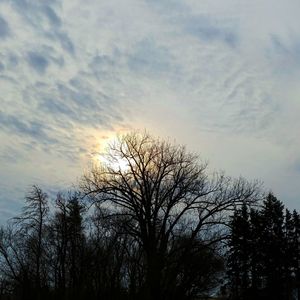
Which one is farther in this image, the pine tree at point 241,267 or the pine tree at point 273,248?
the pine tree at point 241,267

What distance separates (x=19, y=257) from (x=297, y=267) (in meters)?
35.8

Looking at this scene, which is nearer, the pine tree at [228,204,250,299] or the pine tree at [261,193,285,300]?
the pine tree at [261,193,285,300]

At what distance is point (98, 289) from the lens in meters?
36.2

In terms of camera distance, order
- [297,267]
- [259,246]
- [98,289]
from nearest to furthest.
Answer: [98,289], [259,246], [297,267]

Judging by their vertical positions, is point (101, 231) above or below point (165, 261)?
above

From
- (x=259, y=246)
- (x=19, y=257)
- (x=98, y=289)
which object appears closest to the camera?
(x=98, y=289)

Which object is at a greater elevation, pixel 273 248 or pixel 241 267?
pixel 273 248

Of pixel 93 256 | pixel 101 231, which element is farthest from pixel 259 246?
pixel 93 256

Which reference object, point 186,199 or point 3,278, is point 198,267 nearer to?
point 186,199

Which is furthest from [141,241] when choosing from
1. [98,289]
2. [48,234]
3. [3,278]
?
[3,278]

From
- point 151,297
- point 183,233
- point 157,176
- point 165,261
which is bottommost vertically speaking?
point 151,297

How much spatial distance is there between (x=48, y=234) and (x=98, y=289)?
16700 millimetres

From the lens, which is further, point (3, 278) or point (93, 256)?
point (3, 278)

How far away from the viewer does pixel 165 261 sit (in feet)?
125
